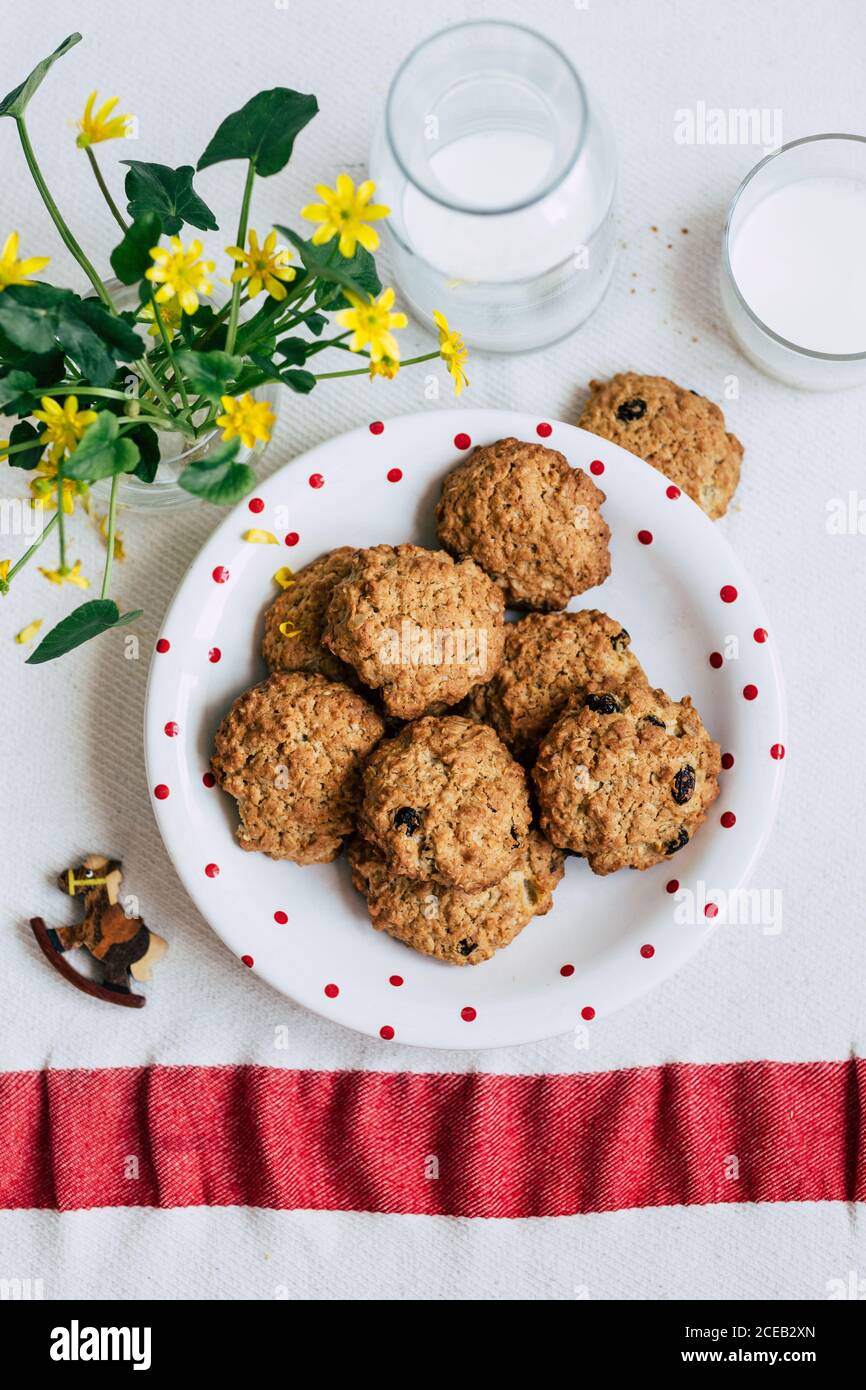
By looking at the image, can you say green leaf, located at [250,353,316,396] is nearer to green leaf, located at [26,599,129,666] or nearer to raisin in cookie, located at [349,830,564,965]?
green leaf, located at [26,599,129,666]

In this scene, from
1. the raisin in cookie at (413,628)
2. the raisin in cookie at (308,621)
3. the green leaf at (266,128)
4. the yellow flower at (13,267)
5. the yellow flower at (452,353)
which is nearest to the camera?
the yellow flower at (13,267)

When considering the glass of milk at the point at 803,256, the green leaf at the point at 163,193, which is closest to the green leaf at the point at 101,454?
the green leaf at the point at 163,193

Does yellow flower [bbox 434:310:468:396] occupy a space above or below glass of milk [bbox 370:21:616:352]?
below

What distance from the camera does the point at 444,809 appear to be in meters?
1.16

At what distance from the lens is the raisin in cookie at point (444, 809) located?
1.16m

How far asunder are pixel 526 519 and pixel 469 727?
0.23 metres

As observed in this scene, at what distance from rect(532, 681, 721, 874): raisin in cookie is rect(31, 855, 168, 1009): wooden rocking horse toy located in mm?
531

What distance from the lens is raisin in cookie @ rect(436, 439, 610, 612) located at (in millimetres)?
1247

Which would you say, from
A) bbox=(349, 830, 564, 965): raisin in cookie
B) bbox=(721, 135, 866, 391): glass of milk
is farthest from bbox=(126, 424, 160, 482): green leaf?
bbox=(721, 135, 866, 391): glass of milk

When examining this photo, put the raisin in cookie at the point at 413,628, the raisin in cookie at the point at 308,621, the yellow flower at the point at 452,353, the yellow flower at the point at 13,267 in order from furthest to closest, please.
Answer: the raisin in cookie at the point at 308,621 → the raisin in cookie at the point at 413,628 → the yellow flower at the point at 452,353 → the yellow flower at the point at 13,267

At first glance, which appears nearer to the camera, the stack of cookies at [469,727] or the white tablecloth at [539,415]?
the stack of cookies at [469,727]

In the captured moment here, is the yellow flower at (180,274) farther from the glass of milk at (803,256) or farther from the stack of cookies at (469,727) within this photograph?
the glass of milk at (803,256)

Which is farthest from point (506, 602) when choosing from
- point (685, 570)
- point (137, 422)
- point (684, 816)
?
point (137, 422)

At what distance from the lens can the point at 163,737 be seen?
1.28 meters
